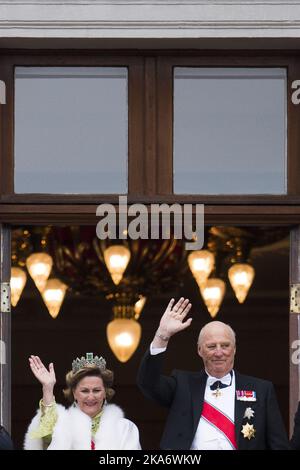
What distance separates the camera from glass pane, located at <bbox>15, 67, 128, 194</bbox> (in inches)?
271

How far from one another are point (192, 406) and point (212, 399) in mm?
102

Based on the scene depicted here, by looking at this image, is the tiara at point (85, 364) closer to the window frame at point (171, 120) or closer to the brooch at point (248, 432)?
the brooch at point (248, 432)

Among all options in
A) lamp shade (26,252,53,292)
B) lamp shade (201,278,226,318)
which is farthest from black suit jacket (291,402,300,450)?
lamp shade (201,278,226,318)

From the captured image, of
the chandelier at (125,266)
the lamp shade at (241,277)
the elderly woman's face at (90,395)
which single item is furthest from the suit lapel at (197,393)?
the lamp shade at (241,277)

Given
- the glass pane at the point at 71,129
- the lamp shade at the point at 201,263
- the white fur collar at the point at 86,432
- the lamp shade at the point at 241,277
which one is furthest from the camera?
the lamp shade at the point at 241,277

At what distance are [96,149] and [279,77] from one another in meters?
1.00

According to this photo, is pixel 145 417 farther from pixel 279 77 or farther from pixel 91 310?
pixel 279 77

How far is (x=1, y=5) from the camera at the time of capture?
22.0 feet

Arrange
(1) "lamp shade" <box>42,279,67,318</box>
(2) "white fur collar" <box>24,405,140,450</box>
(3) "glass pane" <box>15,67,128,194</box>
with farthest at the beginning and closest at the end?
(1) "lamp shade" <box>42,279,67,318</box>
(3) "glass pane" <box>15,67,128,194</box>
(2) "white fur collar" <box>24,405,140,450</box>

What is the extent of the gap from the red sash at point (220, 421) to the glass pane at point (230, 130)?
123cm

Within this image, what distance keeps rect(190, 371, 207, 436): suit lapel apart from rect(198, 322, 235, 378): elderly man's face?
0.07 metres

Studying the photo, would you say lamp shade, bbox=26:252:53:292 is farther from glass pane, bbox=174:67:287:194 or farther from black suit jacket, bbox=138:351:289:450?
black suit jacket, bbox=138:351:289:450

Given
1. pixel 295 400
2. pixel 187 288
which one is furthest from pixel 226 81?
pixel 187 288

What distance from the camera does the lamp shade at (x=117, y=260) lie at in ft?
34.3
